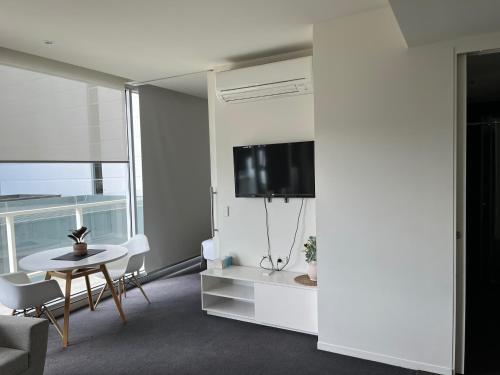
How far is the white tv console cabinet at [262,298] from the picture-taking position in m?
3.40

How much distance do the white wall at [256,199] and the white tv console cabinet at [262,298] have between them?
251 millimetres

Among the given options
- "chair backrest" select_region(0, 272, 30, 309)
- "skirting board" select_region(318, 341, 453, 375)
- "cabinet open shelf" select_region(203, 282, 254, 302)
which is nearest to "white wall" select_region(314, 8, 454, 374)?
"skirting board" select_region(318, 341, 453, 375)

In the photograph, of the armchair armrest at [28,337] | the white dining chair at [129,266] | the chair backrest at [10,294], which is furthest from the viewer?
the white dining chair at [129,266]

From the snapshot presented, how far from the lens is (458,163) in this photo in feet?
8.82

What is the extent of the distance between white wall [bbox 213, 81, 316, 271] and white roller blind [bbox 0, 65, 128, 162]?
4.55 ft

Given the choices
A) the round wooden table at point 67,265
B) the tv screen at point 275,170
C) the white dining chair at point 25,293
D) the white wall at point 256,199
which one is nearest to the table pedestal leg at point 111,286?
the round wooden table at point 67,265

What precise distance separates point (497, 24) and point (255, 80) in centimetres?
197

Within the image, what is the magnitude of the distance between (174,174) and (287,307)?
290 cm

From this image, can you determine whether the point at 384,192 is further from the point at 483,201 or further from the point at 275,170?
the point at 483,201

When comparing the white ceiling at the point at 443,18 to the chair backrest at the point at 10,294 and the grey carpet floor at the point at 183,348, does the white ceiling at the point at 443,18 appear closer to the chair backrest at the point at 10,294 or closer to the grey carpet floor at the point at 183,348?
the grey carpet floor at the point at 183,348

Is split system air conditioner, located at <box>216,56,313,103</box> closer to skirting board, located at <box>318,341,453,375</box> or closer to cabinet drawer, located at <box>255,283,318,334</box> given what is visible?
cabinet drawer, located at <box>255,283,318,334</box>

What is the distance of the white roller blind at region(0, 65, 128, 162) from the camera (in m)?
3.71

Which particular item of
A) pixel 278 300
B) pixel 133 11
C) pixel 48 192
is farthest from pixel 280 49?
pixel 48 192

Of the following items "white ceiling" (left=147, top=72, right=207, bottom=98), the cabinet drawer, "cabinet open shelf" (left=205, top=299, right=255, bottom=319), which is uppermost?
"white ceiling" (left=147, top=72, right=207, bottom=98)
